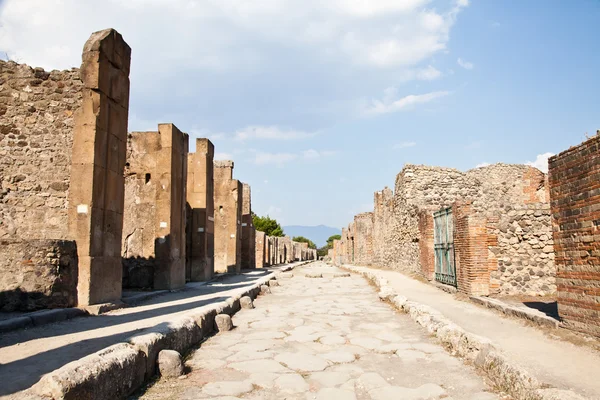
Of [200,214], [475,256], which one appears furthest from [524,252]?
[200,214]

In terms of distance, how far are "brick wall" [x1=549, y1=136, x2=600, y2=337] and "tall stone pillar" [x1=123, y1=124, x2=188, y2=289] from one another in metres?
7.84

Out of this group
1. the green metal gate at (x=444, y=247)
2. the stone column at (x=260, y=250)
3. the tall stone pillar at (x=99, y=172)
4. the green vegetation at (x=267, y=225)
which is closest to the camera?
the tall stone pillar at (x=99, y=172)

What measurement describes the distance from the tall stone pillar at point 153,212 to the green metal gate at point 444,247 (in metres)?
6.56

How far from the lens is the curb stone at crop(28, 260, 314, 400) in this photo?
2.62 meters

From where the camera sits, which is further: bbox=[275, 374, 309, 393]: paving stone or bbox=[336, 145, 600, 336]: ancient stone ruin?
bbox=[336, 145, 600, 336]: ancient stone ruin

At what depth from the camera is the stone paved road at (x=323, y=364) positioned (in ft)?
11.6

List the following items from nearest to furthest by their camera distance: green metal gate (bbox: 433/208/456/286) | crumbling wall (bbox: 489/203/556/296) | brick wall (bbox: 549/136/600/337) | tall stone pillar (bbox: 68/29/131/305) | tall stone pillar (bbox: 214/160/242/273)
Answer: brick wall (bbox: 549/136/600/337) → tall stone pillar (bbox: 68/29/131/305) → crumbling wall (bbox: 489/203/556/296) → green metal gate (bbox: 433/208/456/286) → tall stone pillar (bbox: 214/160/242/273)

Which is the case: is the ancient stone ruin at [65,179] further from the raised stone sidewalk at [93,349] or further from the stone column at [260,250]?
the stone column at [260,250]

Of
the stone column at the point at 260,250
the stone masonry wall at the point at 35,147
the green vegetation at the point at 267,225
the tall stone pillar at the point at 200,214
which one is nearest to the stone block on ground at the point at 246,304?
the stone masonry wall at the point at 35,147

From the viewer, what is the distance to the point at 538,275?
28.9ft

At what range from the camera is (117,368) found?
127 inches

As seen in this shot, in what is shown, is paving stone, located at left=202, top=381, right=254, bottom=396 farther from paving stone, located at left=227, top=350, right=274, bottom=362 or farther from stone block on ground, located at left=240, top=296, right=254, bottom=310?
stone block on ground, located at left=240, top=296, right=254, bottom=310

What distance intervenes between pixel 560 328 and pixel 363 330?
2386mm

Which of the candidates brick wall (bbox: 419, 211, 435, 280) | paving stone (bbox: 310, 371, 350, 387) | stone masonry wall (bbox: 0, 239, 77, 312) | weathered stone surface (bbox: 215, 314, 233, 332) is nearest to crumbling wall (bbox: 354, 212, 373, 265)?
brick wall (bbox: 419, 211, 435, 280)
